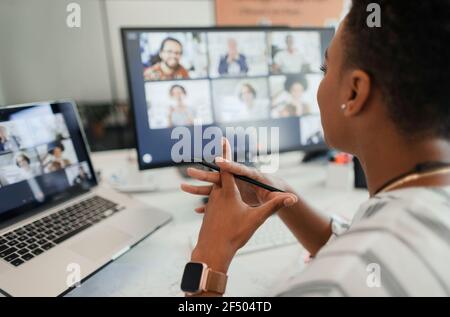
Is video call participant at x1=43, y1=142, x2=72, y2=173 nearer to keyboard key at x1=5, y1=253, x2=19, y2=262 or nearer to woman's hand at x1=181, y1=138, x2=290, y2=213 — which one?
keyboard key at x1=5, y1=253, x2=19, y2=262

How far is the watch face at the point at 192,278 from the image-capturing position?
0.47 m

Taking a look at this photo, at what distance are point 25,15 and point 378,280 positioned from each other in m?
A: 2.41

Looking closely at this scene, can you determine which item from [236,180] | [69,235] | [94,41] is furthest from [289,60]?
[94,41]

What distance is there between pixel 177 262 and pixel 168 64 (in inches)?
19.8

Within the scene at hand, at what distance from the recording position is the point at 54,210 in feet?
2.35

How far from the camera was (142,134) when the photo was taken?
0.85m

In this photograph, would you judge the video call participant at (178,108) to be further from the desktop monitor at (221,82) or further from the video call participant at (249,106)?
the video call participant at (249,106)

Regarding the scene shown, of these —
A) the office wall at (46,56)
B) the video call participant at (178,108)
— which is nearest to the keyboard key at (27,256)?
the video call participant at (178,108)

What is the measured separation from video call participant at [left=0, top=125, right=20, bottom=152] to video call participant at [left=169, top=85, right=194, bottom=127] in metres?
0.36

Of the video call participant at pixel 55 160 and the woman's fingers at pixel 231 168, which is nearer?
the woman's fingers at pixel 231 168

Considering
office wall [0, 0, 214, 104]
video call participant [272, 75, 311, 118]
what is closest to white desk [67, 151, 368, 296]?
video call participant [272, 75, 311, 118]

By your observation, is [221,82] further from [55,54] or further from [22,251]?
[55,54]

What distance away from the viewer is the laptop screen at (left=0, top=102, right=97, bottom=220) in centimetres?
66

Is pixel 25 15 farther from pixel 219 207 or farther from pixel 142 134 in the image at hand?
pixel 219 207
